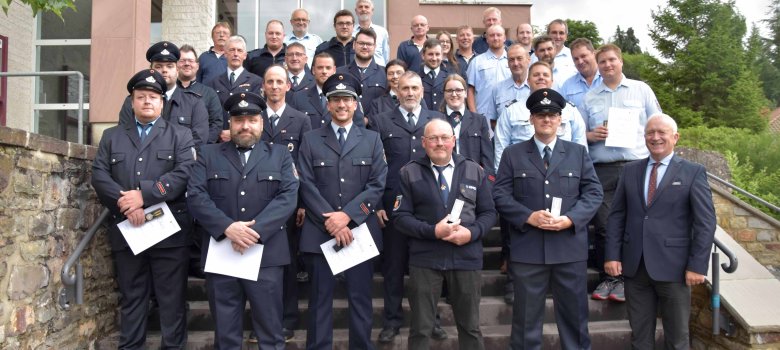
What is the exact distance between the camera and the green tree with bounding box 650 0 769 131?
23.3 metres

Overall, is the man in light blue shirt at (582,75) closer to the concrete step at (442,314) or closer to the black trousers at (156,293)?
the concrete step at (442,314)

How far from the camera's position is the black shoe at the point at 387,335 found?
4.94 meters

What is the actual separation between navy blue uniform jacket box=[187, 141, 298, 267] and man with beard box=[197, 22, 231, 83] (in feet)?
9.38

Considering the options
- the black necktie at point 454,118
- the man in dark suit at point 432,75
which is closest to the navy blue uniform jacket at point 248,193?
the black necktie at point 454,118

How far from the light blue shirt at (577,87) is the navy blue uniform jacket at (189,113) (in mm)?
3723

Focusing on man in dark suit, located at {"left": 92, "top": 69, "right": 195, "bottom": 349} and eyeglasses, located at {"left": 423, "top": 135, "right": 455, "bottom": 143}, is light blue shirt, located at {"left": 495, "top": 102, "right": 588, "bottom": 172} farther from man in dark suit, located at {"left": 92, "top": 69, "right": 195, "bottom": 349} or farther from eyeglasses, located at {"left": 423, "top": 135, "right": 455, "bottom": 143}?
man in dark suit, located at {"left": 92, "top": 69, "right": 195, "bottom": 349}

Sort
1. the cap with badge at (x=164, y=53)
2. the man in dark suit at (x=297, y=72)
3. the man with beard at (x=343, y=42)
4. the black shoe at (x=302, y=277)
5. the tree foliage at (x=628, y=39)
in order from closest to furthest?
the cap with badge at (x=164, y=53) < the black shoe at (x=302, y=277) < the man in dark suit at (x=297, y=72) < the man with beard at (x=343, y=42) < the tree foliage at (x=628, y=39)

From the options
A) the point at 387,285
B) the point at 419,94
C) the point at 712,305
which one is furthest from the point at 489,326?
the point at 419,94

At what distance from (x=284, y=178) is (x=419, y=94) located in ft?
5.24

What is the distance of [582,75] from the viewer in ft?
20.8

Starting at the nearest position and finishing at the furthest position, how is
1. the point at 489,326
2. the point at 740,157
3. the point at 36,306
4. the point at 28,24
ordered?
the point at 36,306, the point at 489,326, the point at 28,24, the point at 740,157

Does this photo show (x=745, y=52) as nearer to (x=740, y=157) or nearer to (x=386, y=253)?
(x=740, y=157)

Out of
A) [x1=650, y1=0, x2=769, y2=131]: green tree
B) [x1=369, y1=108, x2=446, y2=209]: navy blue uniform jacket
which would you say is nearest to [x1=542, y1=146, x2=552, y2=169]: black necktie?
[x1=369, y1=108, x2=446, y2=209]: navy blue uniform jacket

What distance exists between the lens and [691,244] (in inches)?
168
